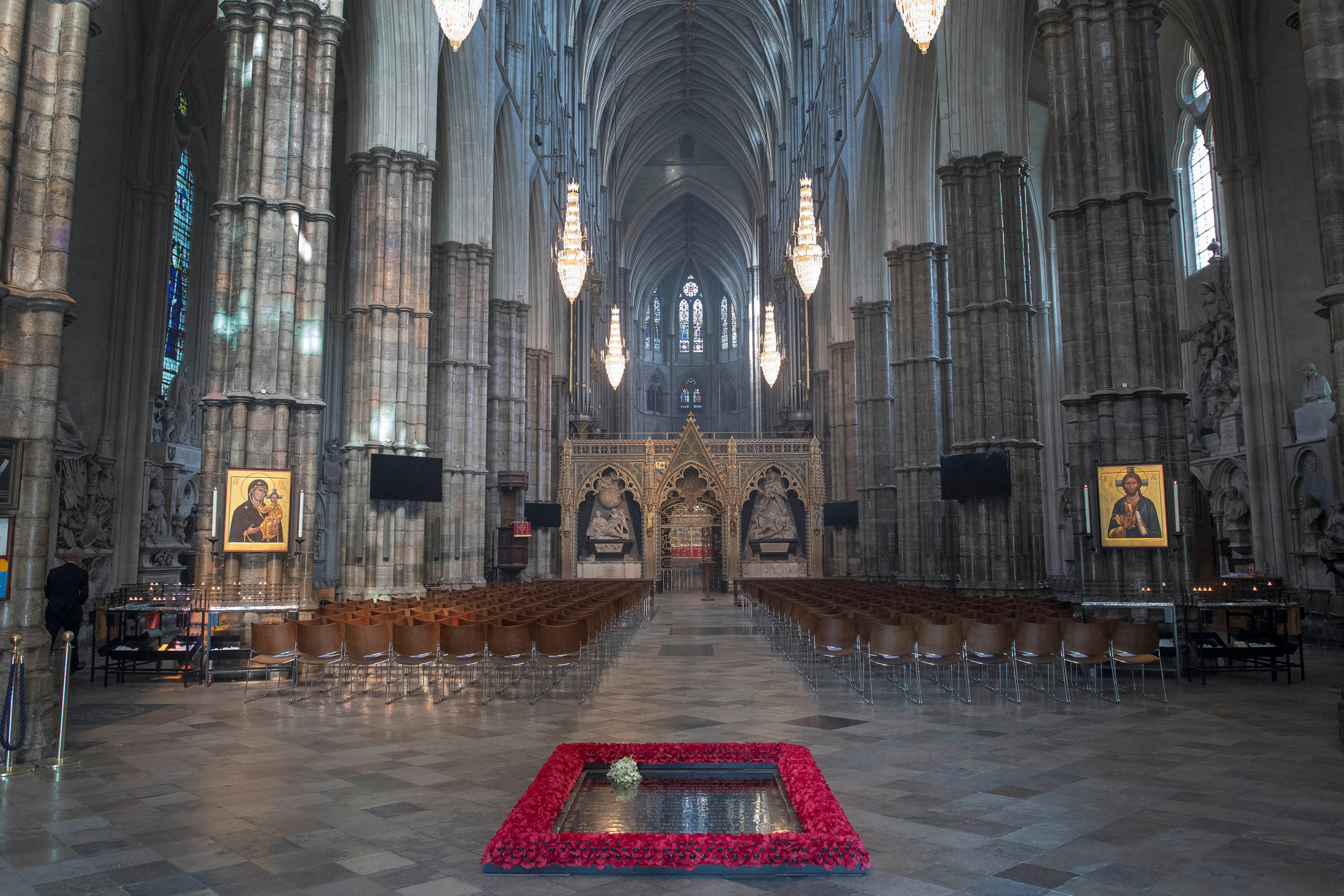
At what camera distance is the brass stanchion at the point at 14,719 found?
6.21 meters

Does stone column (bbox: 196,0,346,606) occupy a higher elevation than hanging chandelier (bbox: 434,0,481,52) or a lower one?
lower

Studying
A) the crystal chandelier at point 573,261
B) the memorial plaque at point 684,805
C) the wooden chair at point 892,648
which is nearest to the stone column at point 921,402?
the crystal chandelier at point 573,261

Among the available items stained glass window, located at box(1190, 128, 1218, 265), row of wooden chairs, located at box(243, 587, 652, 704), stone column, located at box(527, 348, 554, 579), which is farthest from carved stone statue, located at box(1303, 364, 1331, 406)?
stone column, located at box(527, 348, 554, 579)

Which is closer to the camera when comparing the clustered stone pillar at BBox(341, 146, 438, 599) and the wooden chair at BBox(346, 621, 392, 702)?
the wooden chair at BBox(346, 621, 392, 702)

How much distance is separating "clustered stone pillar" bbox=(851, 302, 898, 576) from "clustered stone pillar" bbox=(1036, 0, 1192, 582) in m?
13.6

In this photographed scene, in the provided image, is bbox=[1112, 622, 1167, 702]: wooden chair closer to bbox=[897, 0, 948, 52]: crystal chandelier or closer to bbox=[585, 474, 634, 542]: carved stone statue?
bbox=[897, 0, 948, 52]: crystal chandelier

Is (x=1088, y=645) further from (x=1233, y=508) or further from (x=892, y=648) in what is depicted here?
(x=1233, y=508)

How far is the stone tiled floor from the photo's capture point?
4090 millimetres

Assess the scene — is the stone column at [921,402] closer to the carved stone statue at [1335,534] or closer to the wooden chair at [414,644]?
the carved stone statue at [1335,534]

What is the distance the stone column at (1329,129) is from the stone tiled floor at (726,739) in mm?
3686

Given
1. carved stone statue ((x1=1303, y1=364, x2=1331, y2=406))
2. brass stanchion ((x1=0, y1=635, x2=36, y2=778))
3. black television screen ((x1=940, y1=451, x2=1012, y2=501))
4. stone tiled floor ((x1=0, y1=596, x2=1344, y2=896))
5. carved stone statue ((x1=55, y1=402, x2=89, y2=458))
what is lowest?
stone tiled floor ((x1=0, y1=596, x2=1344, y2=896))

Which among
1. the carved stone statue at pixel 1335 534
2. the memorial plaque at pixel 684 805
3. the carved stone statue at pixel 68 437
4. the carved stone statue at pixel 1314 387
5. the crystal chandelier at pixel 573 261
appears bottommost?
the memorial plaque at pixel 684 805

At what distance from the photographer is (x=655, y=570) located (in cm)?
3406

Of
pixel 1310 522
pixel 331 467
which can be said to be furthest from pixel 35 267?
pixel 331 467
